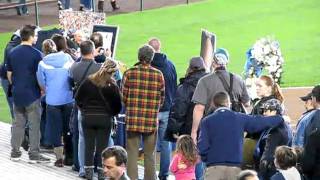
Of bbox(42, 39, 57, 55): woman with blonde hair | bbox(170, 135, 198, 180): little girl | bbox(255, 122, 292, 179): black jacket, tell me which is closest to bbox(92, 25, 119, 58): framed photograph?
bbox(42, 39, 57, 55): woman with blonde hair

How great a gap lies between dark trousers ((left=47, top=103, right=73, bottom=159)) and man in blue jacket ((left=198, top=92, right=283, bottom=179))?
407 centimetres

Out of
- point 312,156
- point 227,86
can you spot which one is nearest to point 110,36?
point 227,86

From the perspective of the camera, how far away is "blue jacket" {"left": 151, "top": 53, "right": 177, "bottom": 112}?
48.8ft

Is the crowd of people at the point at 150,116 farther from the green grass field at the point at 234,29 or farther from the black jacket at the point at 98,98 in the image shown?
the green grass field at the point at 234,29

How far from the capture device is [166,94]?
15.0 metres

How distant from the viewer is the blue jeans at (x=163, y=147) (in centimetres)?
1492

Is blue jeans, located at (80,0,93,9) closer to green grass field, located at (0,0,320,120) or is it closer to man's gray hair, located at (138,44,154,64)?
green grass field, located at (0,0,320,120)

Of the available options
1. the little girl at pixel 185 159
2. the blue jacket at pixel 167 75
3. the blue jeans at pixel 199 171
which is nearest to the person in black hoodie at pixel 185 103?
the blue jeans at pixel 199 171

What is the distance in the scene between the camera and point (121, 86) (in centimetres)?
1445

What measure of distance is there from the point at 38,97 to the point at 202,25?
15506 millimetres

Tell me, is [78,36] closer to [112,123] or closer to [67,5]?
[112,123]

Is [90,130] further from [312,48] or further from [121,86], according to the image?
[312,48]

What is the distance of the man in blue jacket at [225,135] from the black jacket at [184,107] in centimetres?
187

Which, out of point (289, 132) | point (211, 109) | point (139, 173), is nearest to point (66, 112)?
point (139, 173)
